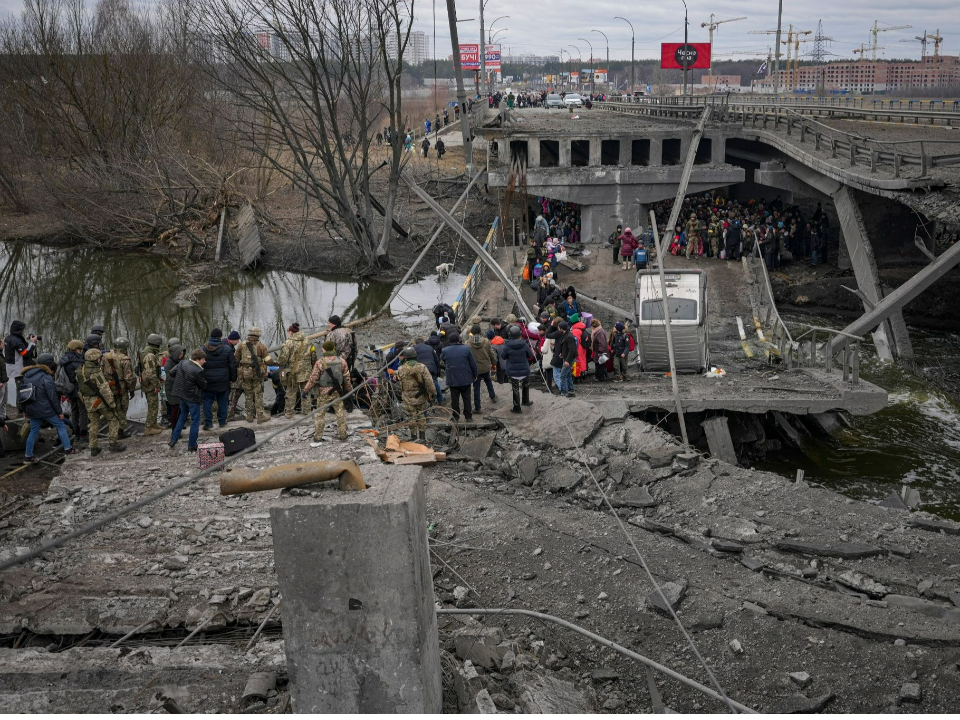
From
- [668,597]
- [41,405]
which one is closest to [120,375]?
[41,405]

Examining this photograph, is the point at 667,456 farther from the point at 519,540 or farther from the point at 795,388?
the point at 795,388

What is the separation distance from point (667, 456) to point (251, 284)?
83.5 feet

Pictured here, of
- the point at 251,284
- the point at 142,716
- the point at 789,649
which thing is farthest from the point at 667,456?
the point at 251,284

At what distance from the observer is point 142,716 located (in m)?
6.16

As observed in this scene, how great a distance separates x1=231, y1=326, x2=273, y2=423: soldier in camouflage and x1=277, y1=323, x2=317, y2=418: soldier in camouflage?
335 mm

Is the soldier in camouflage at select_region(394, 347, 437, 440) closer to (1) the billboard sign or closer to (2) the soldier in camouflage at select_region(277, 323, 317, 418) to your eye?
(2) the soldier in camouflage at select_region(277, 323, 317, 418)

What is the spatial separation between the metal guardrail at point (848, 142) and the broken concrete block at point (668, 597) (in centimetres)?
1649

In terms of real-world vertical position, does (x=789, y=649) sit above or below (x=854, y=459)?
above

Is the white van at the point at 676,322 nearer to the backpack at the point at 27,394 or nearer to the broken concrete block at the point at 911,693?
the backpack at the point at 27,394

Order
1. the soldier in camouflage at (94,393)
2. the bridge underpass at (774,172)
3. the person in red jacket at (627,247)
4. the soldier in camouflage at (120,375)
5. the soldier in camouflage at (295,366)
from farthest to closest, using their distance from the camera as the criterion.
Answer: the person in red jacket at (627,247) → the bridge underpass at (774,172) → the soldier in camouflage at (295,366) → the soldier in camouflage at (120,375) → the soldier in camouflage at (94,393)

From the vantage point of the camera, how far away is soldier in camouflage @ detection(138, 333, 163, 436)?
43.0 ft

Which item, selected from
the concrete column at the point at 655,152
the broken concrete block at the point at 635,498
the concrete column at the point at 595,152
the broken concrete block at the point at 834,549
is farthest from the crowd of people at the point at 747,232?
the broken concrete block at the point at 834,549

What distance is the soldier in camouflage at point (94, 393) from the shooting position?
12.4 m

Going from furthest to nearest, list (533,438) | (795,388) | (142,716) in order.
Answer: (795,388) < (533,438) < (142,716)
